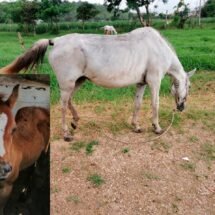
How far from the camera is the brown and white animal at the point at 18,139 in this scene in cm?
269

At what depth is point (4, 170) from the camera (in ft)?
8.78

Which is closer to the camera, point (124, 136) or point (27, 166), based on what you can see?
point (27, 166)

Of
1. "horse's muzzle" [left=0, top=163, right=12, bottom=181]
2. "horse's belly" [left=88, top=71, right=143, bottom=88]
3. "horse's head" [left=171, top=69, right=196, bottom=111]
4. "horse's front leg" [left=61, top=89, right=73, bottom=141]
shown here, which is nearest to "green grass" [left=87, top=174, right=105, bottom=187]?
"horse's front leg" [left=61, top=89, right=73, bottom=141]

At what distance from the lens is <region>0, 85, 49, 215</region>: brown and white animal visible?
269 cm

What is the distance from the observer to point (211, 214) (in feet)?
15.0

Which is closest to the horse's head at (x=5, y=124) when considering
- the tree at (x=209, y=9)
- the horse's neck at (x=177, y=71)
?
the horse's neck at (x=177, y=71)

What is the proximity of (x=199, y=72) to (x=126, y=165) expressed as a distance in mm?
5559

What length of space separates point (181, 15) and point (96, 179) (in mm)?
25681

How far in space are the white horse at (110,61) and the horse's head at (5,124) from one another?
2.34 meters

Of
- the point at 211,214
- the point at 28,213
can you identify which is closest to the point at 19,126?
the point at 28,213

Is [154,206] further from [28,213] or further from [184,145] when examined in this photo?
[28,213]

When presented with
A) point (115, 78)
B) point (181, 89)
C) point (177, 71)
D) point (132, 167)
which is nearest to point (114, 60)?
point (115, 78)

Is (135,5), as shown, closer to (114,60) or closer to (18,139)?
(114,60)

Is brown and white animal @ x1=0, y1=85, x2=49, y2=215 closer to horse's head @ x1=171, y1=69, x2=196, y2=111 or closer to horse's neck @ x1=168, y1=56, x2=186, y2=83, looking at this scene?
horse's neck @ x1=168, y1=56, x2=186, y2=83
